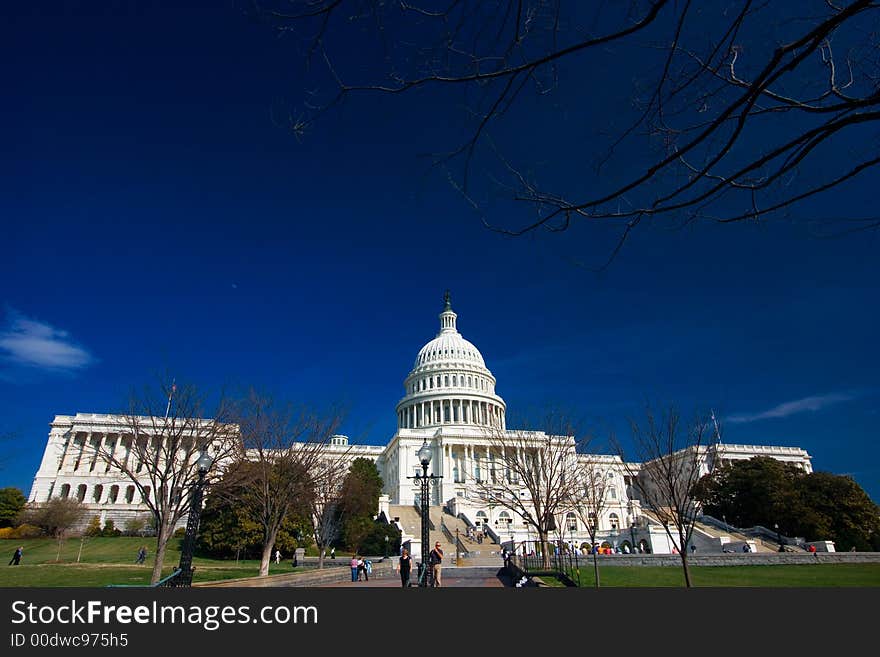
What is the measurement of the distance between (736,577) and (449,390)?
2892 inches

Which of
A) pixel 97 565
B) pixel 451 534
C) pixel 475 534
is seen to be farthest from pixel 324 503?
pixel 475 534

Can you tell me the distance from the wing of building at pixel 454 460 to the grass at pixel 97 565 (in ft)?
27.4

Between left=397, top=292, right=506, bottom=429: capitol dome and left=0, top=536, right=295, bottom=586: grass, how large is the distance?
5303cm

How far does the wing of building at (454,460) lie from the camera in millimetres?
50812

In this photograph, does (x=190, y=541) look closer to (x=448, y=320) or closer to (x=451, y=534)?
(x=451, y=534)

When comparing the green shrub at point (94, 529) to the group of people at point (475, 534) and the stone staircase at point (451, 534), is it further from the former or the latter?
the group of people at point (475, 534)

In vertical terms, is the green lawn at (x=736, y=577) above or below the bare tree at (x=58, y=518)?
below

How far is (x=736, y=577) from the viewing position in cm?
2545

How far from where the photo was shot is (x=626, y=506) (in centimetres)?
6912

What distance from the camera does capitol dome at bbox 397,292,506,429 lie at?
9712 cm

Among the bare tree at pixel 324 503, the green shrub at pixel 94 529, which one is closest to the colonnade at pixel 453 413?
the green shrub at pixel 94 529

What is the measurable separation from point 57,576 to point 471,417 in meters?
76.7
